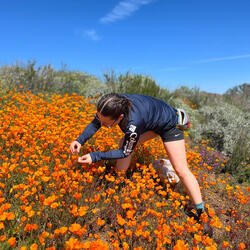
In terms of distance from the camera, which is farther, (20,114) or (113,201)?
(20,114)

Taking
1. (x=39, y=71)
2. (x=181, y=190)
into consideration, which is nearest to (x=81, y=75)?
(x=39, y=71)

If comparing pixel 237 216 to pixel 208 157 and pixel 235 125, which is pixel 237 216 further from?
pixel 235 125

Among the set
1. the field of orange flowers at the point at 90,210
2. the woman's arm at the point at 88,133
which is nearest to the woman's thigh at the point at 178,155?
the field of orange flowers at the point at 90,210

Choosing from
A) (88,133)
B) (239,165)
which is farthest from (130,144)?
(239,165)

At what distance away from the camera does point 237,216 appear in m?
3.37

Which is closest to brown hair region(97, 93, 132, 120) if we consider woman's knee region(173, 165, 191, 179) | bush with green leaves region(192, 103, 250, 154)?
woman's knee region(173, 165, 191, 179)

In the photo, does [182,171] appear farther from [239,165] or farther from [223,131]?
[223,131]

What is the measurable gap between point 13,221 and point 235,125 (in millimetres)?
6731

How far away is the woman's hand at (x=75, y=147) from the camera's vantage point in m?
3.05

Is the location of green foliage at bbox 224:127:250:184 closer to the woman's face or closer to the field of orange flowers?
the field of orange flowers

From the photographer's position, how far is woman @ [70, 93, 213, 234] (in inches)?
104

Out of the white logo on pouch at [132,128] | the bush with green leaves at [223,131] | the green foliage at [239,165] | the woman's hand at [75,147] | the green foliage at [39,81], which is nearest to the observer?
the white logo on pouch at [132,128]

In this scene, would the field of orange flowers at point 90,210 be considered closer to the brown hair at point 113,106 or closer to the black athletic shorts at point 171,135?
the black athletic shorts at point 171,135

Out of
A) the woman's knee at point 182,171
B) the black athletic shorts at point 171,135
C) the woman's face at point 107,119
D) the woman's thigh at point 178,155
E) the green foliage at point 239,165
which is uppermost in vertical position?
the woman's face at point 107,119
